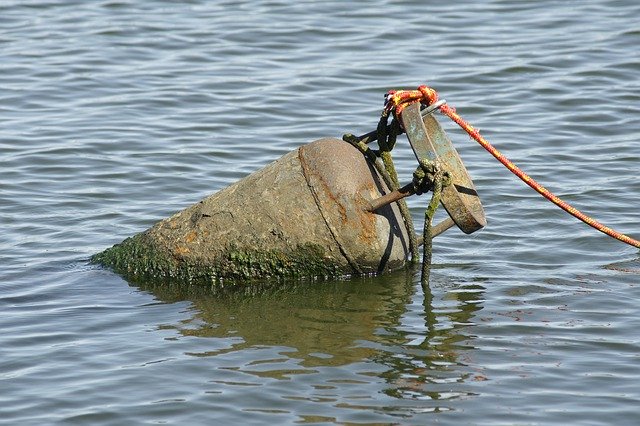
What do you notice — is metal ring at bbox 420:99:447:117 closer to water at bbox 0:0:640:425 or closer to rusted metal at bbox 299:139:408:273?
rusted metal at bbox 299:139:408:273

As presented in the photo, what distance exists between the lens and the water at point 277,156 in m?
5.29

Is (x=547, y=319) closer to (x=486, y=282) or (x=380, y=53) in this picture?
(x=486, y=282)

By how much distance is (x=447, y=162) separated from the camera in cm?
670

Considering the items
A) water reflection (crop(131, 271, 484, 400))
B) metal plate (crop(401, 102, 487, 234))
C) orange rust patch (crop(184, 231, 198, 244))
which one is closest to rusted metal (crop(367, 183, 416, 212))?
metal plate (crop(401, 102, 487, 234))

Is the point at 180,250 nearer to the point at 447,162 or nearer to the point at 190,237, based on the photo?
the point at 190,237

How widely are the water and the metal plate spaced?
1.57 ft

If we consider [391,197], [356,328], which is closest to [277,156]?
[391,197]

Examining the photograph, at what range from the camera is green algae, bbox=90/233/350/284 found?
650cm

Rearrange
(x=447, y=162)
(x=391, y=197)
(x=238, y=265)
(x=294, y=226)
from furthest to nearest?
1. (x=447, y=162)
2. (x=238, y=265)
3. (x=294, y=226)
4. (x=391, y=197)

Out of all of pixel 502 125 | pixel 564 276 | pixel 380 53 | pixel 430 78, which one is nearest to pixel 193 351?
pixel 564 276

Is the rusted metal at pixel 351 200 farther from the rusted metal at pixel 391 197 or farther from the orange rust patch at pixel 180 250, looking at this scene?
the orange rust patch at pixel 180 250

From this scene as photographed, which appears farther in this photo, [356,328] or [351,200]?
[351,200]

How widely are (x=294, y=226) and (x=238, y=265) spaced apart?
0.42 m

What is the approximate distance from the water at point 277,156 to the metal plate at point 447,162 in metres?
0.48
